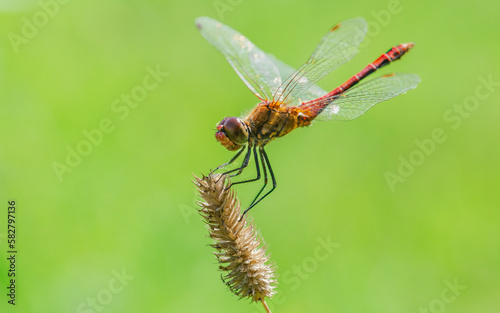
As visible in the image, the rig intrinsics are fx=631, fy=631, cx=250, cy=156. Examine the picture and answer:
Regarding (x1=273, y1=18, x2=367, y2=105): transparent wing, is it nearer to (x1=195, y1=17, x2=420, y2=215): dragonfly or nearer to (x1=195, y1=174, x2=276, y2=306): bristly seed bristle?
(x1=195, y1=17, x2=420, y2=215): dragonfly

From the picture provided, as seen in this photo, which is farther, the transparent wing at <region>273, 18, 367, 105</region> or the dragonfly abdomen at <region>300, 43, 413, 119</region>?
the dragonfly abdomen at <region>300, 43, 413, 119</region>

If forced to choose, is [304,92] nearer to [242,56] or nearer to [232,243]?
[242,56]

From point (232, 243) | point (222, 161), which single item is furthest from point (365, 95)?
point (222, 161)

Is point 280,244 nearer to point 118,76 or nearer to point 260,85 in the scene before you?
point 260,85

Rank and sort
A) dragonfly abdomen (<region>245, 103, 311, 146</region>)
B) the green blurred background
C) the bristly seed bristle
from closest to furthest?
the bristly seed bristle < dragonfly abdomen (<region>245, 103, 311, 146</region>) < the green blurred background

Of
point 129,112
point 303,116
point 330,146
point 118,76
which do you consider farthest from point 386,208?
point 118,76

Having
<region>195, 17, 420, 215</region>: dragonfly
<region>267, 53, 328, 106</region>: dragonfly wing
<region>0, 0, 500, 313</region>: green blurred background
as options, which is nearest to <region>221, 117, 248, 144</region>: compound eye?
<region>195, 17, 420, 215</region>: dragonfly

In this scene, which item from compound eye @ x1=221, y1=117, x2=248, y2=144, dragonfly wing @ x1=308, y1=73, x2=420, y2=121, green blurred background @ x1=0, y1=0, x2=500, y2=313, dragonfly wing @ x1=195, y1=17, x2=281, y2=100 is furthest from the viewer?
green blurred background @ x1=0, y1=0, x2=500, y2=313
